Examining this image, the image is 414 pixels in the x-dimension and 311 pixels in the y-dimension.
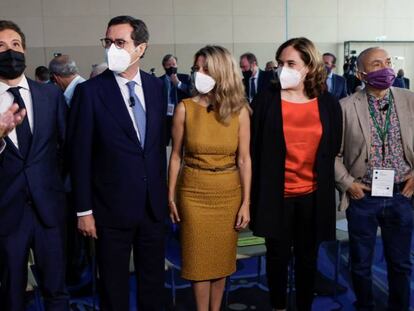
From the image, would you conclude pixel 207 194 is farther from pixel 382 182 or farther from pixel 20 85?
pixel 20 85

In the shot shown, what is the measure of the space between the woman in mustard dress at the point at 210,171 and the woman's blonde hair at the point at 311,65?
0.35 metres

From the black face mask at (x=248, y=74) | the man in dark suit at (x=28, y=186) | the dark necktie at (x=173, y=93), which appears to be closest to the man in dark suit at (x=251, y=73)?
the black face mask at (x=248, y=74)

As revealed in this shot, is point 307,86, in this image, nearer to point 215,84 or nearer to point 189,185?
point 215,84

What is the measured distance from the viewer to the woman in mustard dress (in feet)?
8.13

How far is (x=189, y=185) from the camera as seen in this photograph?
2549 mm

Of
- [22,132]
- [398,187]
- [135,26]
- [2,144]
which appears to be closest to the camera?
[2,144]

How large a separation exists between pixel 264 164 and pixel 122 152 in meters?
0.75

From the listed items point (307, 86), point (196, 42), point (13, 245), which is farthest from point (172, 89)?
point (196, 42)

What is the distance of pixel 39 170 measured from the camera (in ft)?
7.39

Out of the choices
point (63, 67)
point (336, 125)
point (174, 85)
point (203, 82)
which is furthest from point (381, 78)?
point (174, 85)

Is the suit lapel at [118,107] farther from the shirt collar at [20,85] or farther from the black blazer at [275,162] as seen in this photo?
the black blazer at [275,162]

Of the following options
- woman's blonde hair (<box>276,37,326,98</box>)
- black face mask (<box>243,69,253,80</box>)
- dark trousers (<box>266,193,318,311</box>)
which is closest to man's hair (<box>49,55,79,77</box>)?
woman's blonde hair (<box>276,37,326,98</box>)

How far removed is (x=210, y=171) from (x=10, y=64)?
1.10 meters

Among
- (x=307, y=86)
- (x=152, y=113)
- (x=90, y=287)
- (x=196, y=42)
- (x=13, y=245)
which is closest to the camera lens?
(x=13, y=245)
